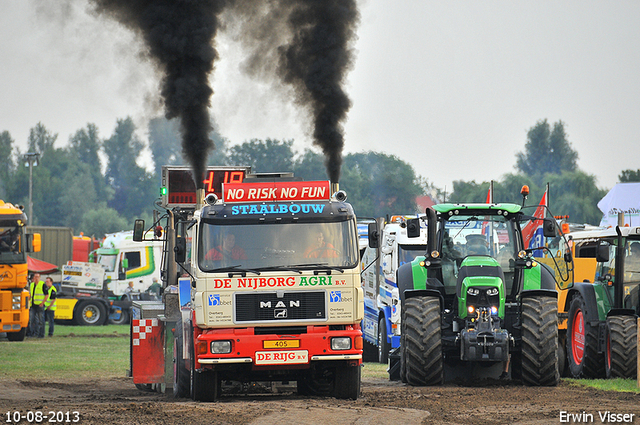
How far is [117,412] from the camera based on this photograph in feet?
33.7

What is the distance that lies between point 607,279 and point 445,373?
9.57 feet

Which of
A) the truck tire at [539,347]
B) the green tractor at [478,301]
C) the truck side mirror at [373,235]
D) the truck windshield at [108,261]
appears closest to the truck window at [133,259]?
the truck windshield at [108,261]

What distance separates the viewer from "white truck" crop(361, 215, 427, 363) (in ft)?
60.0

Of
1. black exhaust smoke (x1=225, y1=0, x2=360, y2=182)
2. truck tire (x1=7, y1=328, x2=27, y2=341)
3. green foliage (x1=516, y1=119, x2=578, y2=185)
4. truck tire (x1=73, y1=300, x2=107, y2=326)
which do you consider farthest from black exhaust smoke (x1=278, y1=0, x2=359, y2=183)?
green foliage (x1=516, y1=119, x2=578, y2=185)

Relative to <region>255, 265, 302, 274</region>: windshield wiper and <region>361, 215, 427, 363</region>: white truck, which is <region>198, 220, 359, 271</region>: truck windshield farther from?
<region>361, 215, 427, 363</region>: white truck

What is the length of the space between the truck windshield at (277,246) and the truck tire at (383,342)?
293 inches

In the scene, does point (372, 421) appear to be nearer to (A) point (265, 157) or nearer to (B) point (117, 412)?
(B) point (117, 412)

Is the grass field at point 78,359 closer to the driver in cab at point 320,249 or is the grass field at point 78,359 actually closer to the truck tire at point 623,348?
the truck tire at point 623,348

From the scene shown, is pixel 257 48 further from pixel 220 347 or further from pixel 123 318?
pixel 123 318

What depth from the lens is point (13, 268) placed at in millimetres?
26000

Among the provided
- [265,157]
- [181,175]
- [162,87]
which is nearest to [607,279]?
[181,175]

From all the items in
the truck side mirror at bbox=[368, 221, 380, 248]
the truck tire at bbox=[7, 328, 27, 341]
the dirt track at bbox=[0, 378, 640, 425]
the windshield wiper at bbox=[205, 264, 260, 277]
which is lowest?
the truck tire at bbox=[7, 328, 27, 341]

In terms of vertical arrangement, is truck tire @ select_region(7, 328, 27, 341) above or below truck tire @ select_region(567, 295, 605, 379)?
below

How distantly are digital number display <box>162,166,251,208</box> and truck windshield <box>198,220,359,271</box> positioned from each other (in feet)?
16.1
